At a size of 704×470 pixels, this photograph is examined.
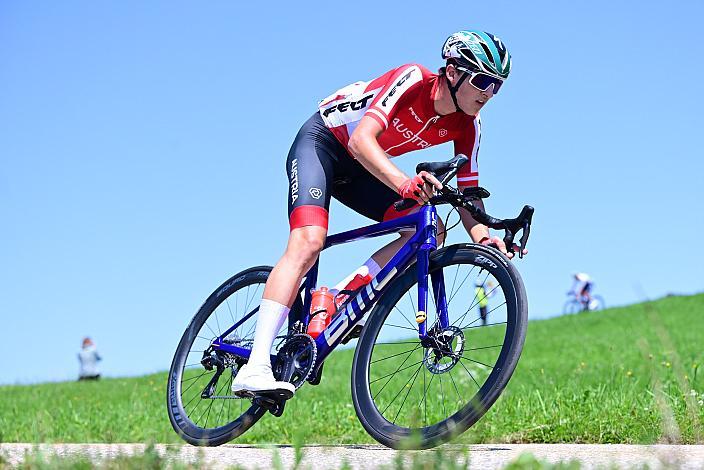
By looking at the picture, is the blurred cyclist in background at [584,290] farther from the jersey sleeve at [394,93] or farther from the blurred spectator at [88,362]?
the jersey sleeve at [394,93]

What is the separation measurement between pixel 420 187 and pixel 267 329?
123 cm

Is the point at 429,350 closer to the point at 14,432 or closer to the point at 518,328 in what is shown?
the point at 518,328

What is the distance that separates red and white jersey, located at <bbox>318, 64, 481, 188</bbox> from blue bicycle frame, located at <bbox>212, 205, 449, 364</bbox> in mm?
506

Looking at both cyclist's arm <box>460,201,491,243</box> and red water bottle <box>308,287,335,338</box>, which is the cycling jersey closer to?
cyclist's arm <box>460,201,491,243</box>

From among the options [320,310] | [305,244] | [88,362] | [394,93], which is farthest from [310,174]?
[88,362]

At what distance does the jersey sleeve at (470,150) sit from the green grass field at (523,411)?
1.43 metres

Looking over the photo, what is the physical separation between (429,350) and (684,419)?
207 centimetres

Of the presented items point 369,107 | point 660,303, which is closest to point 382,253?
point 369,107

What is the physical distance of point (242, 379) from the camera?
5.07 metres

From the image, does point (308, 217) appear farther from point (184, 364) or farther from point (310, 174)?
point (184, 364)

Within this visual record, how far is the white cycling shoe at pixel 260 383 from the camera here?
197 inches

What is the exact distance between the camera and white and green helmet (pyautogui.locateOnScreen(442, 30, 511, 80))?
4.84 metres

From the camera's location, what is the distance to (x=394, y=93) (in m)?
5.03

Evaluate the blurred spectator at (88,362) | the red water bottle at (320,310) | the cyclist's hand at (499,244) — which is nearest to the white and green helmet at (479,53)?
the cyclist's hand at (499,244)
